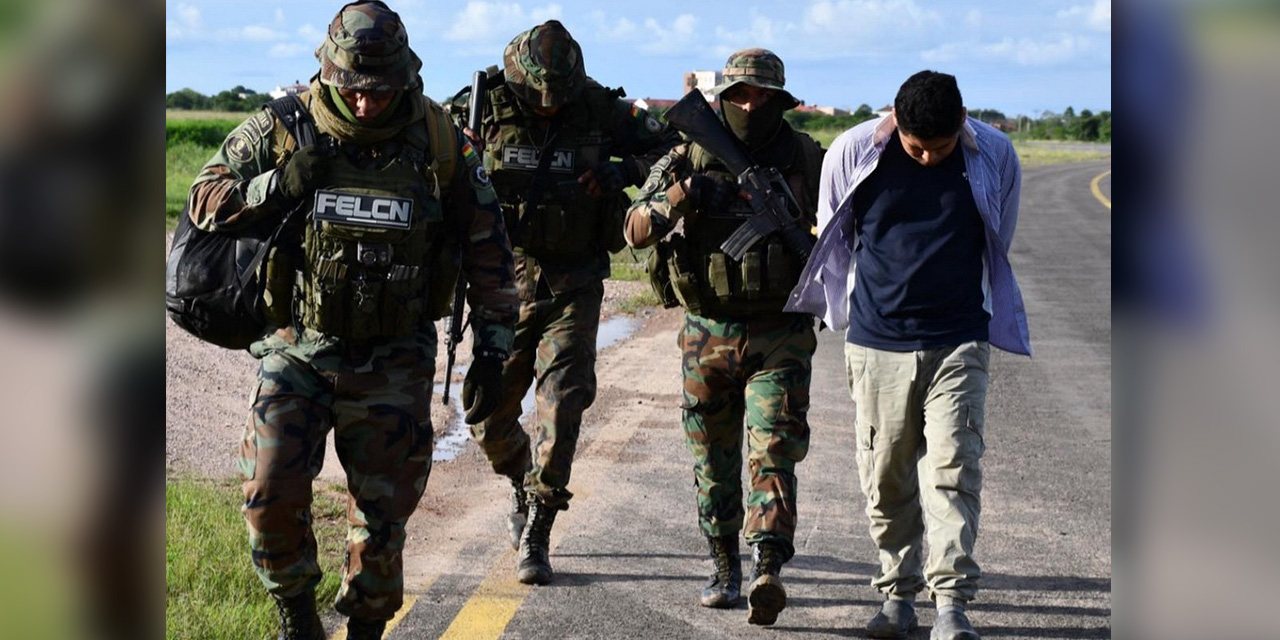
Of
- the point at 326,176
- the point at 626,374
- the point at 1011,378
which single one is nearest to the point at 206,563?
the point at 326,176

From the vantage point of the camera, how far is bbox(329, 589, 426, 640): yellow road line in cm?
532

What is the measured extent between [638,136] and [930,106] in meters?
1.90

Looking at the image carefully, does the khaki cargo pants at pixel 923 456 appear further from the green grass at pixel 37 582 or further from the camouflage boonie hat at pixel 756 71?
A: the green grass at pixel 37 582

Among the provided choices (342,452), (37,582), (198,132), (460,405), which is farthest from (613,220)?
(198,132)

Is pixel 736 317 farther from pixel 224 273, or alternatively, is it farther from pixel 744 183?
pixel 224 273

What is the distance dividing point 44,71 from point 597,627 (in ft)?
14.5

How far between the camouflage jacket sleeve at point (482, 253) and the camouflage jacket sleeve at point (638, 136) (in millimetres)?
1743

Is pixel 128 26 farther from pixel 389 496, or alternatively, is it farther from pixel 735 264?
pixel 735 264

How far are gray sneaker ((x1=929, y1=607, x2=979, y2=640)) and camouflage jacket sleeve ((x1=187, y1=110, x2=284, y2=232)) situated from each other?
260 cm

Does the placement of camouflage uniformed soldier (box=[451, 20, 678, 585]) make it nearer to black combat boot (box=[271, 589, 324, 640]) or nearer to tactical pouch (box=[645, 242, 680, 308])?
tactical pouch (box=[645, 242, 680, 308])

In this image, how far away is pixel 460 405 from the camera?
1084 centimetres

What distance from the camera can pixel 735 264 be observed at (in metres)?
5.83

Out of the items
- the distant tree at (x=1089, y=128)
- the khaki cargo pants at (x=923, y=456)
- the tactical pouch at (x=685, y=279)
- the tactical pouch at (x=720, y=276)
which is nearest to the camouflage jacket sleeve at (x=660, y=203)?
the tactical pouch at (x=685, y=279)

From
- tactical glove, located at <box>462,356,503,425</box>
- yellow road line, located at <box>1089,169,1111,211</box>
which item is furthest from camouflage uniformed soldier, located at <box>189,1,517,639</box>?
yellow road line, located at <box>1089,169,1111,211</box>
